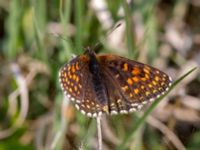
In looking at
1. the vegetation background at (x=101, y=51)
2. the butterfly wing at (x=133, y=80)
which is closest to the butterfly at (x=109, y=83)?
the butterfly wing at (x=133, y=80)

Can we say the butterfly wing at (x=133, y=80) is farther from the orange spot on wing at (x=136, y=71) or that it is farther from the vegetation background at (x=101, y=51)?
the vegetation background at (x=101, y=51)

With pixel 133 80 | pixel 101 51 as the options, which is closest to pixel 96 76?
pixel 133 80

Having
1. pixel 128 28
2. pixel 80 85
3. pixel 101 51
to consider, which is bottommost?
pixel 101 51

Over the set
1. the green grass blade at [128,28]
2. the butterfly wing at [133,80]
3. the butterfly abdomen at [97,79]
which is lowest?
the butterfly wing at [133,80]

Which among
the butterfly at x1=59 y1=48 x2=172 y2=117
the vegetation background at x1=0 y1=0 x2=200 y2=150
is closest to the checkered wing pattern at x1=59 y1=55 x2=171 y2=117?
the butterfly at x1=59 y1=48 x2=172 y2=117

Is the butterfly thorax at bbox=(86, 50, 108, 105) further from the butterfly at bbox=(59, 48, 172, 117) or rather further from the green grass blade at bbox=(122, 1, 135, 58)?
the green grass blade at bbox=(122, 1, 135, 58)

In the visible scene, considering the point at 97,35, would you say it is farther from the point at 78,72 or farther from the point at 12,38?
the point at 78,72

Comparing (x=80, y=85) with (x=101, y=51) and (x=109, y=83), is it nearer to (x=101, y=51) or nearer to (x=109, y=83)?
(x=109, y=83)
